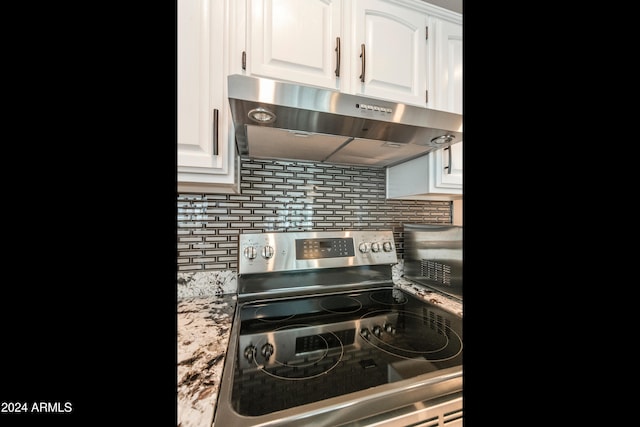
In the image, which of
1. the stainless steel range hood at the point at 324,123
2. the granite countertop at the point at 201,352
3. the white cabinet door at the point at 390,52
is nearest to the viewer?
the granite countertop at the point at 201,352

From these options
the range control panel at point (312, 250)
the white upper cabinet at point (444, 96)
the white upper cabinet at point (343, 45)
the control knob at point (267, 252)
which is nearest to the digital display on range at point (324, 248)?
the range control panel at point (312, 250)

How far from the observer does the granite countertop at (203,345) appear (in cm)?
51

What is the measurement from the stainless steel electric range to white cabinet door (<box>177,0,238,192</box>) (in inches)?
14.3

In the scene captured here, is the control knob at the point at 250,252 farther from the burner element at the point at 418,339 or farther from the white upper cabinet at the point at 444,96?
the white upper cabinet at the point at 444,96

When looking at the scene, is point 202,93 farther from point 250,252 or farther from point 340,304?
point 340,304

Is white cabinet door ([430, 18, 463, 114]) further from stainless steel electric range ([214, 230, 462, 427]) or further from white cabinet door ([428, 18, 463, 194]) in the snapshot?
stainless steel electric range ([214, 230, 462, 427])

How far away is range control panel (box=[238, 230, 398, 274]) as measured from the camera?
3.58 feet

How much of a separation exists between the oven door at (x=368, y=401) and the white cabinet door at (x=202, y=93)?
1.82 ft

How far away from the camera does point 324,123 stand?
2.60ft
